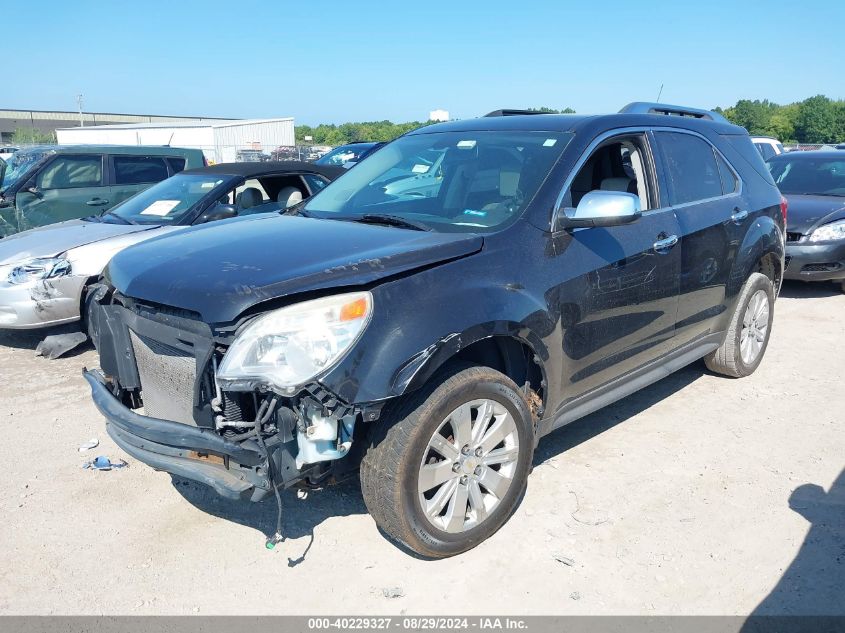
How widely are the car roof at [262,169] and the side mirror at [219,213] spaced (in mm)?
455

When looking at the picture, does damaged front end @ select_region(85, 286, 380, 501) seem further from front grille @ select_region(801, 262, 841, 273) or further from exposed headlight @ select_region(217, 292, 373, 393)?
front grille @ select_region(801, 262, 841, 273)

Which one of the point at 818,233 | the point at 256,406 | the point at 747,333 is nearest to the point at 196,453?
the point at 256,406

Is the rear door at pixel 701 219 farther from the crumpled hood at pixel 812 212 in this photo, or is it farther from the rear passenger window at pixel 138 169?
the rear passenger window at pixel 138 169

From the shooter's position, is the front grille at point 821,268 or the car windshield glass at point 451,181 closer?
the car windshield glass at point 451,181

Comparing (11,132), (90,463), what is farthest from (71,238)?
(11,132)

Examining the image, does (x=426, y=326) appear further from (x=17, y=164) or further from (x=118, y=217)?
(x=17, y=164)

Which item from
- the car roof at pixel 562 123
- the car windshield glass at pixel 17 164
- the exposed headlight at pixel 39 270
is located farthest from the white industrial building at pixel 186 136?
the car roof at pixel 562 123

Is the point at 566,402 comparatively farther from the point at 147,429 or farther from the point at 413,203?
the point at 147,429

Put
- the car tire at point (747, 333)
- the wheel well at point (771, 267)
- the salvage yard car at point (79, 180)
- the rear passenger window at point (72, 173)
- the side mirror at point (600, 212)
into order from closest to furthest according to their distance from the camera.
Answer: the side mirror at point (600, 212) < the car tire at point (747, 333) < the wheel well at point (771, 267) < the salvage yard car at point (79, 180) < the rear passenger window at point (72, 173)

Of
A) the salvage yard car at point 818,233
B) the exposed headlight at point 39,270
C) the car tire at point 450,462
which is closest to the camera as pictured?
the car tire at point 450,462

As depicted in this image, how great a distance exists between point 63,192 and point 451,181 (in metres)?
7.10

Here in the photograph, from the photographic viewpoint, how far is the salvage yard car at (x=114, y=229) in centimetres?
586

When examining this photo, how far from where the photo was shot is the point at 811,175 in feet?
31.2

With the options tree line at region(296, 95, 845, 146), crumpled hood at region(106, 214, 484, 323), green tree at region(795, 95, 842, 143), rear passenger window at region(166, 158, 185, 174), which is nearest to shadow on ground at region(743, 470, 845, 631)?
crumpled hood at region(106, 214, 484, 323)
